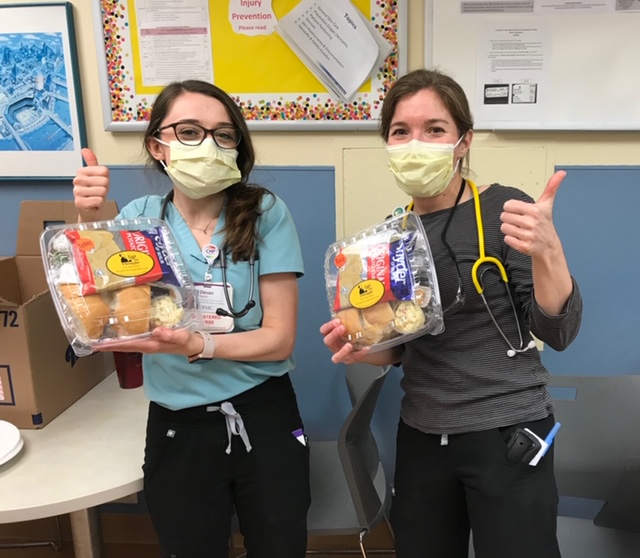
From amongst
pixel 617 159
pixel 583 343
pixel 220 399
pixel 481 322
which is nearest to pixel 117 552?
pixel 220 399

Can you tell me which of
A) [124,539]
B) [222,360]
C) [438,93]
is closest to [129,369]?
[222,360]

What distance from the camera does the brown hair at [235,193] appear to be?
3.99 ft

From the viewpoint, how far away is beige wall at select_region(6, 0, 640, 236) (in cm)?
181

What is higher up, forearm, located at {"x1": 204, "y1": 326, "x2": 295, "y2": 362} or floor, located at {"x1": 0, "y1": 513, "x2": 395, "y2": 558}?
forearm, located at {"x1": 204, "y1": 326, "x2": 295, "y2": 362}

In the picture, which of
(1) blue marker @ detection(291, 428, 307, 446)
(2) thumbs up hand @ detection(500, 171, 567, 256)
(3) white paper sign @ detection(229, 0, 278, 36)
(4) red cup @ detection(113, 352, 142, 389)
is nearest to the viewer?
(2) thumbs up hand @ detection(500, 171, 567, 256)

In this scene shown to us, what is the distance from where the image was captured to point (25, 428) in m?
1.45

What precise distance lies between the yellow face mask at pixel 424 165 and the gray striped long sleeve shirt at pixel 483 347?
0.27 feet

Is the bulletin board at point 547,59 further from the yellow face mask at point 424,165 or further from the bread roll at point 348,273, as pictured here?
the bread roll at point 348,273

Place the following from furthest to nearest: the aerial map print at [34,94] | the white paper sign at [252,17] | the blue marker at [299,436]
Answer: the aerial map print at [34,94]
the white paper sign at [252,17]
the blue marker at [299,436]

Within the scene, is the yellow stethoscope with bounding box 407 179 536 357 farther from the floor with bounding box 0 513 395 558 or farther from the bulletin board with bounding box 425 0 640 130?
the floor with bounding box 0 513 395 558

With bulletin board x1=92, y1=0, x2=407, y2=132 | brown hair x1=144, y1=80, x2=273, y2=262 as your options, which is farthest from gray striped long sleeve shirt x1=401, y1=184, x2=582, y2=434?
bulletin board x1=92, y1=0, x2=407, y2=132

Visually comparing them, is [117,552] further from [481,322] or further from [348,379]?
[481,322]

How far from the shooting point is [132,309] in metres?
1.09

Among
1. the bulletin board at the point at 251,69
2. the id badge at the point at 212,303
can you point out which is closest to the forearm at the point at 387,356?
the id badge at the point at 212,303
